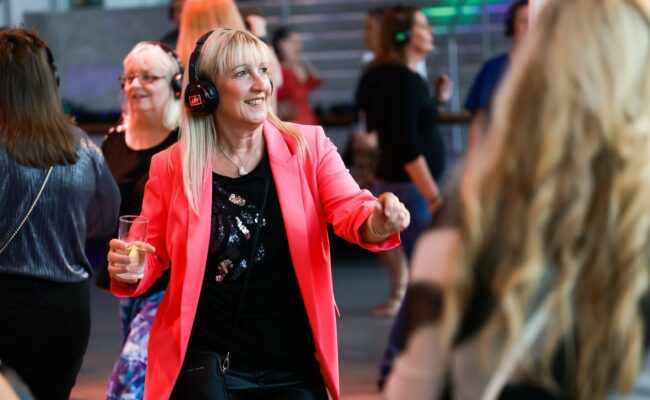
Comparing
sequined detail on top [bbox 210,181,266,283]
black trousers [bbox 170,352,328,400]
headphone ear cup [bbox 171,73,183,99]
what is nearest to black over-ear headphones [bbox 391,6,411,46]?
headphone ear cup [bbox 171,73,183,99]

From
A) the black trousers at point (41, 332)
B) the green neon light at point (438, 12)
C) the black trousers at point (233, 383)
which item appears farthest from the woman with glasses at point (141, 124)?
the green neon light at point (438, 12)

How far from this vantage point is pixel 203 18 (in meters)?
5.53

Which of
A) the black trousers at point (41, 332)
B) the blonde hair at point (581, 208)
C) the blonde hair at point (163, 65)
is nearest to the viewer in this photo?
the blonde hair at point (581, 208)

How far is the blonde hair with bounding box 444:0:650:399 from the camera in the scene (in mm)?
1851

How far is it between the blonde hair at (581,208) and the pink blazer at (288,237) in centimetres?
154

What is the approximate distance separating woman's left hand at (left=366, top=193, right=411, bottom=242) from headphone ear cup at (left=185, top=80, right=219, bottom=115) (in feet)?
2.34

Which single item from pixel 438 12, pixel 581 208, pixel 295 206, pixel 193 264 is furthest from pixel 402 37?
pixel 438 12

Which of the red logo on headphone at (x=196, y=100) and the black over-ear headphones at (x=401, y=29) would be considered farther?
the black over-ear headphones at (x=401, y=29)

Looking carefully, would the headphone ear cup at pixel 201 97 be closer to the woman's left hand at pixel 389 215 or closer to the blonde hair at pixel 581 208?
the woman's left hand at pixel 389 215

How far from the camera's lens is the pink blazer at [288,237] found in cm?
352

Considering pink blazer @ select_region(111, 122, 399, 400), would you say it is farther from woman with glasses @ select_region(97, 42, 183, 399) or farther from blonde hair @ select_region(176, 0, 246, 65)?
blonde hair @ select_region(176, 0, 246, 65)

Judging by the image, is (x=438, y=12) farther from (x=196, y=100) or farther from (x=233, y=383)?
(x=233, y=383)

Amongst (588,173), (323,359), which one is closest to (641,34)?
(588,173)

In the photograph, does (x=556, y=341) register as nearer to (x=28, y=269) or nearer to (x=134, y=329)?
(x=28, y=269)
